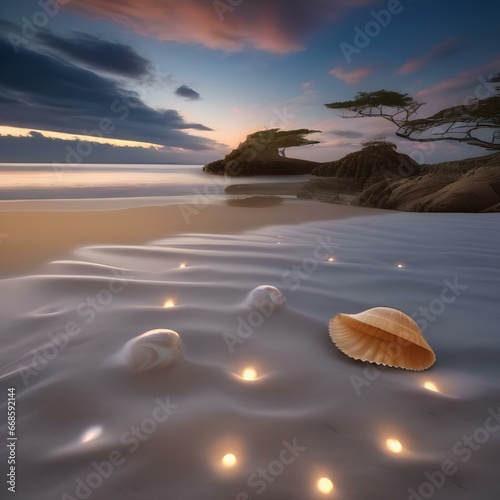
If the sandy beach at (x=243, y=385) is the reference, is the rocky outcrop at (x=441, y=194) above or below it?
above

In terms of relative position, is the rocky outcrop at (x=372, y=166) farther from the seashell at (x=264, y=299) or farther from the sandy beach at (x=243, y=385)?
the seashell at (x=264, y=299)

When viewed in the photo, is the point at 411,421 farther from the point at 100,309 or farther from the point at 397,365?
the point at 100,309

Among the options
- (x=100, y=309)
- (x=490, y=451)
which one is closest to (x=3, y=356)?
(x=100, y=309)

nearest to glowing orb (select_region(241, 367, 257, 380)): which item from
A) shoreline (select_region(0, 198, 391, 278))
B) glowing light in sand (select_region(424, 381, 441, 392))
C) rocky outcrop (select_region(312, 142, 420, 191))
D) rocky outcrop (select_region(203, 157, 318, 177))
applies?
glowing light in sand (select_region(424, 381, 441, 392))

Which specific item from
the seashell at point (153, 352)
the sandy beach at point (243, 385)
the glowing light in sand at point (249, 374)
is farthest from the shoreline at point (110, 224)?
the glowing light in sand at point (249, 374)

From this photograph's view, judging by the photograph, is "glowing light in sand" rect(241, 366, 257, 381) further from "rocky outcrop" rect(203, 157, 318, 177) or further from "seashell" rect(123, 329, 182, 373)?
"rocky outcrop" rect(203, 157, 318, 177)
